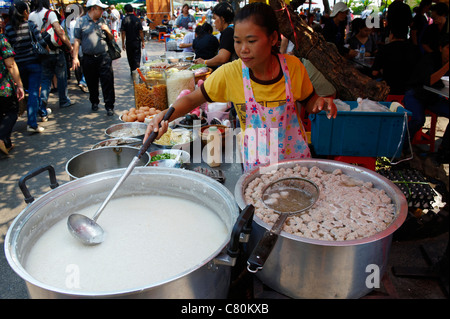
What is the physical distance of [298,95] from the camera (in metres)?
1.97

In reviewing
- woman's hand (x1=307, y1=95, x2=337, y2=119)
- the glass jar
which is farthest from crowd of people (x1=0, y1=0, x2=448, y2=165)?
woman's hand (x1=307, y1=95, x2=337, y2=119)

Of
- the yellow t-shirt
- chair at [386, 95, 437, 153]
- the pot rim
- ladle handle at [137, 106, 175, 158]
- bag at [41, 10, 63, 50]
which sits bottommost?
chair at [386, 95, 437, 153]

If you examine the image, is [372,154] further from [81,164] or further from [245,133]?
[81,164]

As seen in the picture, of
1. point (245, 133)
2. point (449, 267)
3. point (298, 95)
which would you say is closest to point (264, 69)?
point (298, 95)

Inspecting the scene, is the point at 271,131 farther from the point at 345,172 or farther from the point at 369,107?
the point at 369,107

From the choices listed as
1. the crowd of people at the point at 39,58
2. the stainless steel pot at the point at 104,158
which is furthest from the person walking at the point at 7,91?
the stainless steel pot at the point at 104,158

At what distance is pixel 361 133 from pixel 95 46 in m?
5.03

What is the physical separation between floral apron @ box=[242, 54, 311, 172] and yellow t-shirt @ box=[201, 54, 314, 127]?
0.03 metres

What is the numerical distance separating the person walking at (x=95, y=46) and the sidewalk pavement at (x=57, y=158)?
0.64m

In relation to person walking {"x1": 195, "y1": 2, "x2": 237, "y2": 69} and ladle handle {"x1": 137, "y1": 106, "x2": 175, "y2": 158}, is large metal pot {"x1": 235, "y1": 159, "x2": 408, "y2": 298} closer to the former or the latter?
ladle handle {"x1": 137, "y1": 106, "x2": 175, "y2": 158}

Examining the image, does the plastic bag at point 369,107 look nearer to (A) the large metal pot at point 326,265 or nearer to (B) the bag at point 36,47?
(A) the large metal pot at point 326,265

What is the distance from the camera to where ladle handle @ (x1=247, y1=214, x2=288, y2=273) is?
41.9 inches

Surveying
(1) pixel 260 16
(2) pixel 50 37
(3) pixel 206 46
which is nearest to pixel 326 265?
(1) pixel 260 16

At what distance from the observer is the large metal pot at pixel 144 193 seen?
100 centimetres
